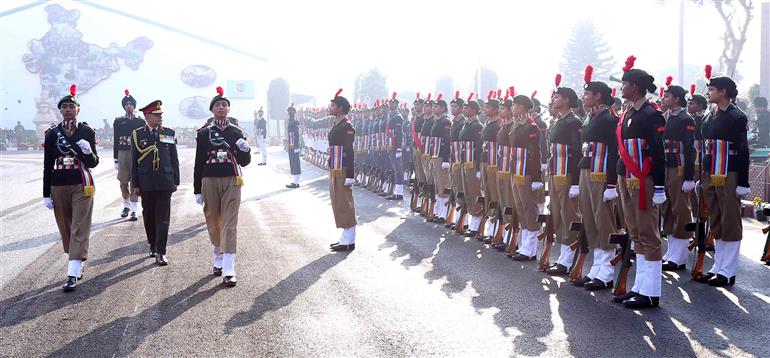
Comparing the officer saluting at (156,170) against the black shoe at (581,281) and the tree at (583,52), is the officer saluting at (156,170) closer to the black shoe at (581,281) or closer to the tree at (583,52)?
the black shoe at (581,281)

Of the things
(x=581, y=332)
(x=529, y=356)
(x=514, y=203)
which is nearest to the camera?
(x=529, y=356)

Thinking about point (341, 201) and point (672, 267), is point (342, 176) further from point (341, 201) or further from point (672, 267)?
point (672, 267)

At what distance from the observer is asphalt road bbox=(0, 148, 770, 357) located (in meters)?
5.93

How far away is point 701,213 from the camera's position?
28.1ft

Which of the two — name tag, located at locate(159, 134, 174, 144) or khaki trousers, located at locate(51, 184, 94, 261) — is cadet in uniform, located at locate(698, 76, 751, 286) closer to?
name tag, located at locate(159, 134, 174, 144)

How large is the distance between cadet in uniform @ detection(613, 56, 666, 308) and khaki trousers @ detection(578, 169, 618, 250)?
21.4 inches

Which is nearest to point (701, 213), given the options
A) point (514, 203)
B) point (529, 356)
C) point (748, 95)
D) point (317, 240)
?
point (514, 203)

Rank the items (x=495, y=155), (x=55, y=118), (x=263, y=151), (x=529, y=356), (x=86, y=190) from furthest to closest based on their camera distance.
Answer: (x=55, y=118)
(x=263, y=151)
(x=495, y=155)
(x=86, y=190)
(x=529, y=356)

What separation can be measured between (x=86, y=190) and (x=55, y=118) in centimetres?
6355

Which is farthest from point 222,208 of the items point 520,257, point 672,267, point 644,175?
point 672,267

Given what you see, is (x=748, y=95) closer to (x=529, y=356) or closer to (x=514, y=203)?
(x=514, y=203)

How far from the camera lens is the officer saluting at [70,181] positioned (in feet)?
27.2

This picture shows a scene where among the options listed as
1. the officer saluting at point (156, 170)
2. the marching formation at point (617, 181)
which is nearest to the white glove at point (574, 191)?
the marching formation at point (617, 181)

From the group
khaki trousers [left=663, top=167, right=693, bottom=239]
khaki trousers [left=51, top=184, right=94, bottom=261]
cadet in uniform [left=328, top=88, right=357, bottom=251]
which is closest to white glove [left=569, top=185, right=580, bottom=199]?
khaki trousers [left=663, top=167, right=693, bottom=239]
